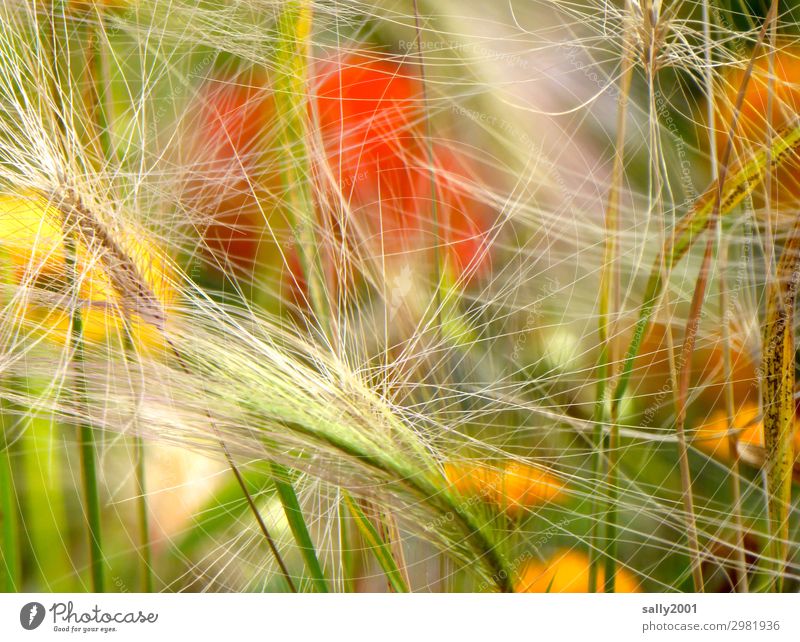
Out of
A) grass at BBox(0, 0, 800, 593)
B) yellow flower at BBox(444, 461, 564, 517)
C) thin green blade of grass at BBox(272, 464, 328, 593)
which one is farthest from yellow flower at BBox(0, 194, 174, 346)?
yellow flower at BBox(444, 461, 564, 517)

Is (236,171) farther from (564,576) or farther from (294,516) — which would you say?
(564,576)

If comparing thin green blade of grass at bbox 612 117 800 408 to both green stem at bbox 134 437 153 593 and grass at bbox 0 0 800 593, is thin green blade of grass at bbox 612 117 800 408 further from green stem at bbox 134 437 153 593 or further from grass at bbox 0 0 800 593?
green stem at bbox 134 437 153 593

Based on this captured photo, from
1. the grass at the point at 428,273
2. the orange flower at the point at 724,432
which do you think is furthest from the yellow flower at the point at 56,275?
the orange flower at the point at 724,432

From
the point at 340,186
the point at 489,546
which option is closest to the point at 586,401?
the point at 489,546

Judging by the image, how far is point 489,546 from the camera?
1.40ft

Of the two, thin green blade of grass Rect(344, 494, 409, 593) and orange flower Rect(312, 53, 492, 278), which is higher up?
orange flower Rect(312, 53, 492, 278)

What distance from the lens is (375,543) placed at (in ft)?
1.48

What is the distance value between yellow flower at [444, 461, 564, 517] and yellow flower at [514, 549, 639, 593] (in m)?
0.05

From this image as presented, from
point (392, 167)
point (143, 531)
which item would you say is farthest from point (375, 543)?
point (392, 167)

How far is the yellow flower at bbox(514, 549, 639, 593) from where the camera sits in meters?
0.49

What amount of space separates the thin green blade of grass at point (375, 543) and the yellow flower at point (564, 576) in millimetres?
104
